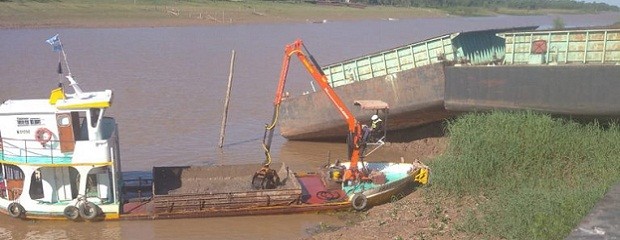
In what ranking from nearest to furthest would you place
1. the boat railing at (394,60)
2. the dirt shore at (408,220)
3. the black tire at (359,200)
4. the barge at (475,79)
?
1. the dirt shore at (408,220)
2. the black tire at (359,200)
3. the barge at (475,79)
4. the boat railing at (394,60)

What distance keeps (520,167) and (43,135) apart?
8.68 m

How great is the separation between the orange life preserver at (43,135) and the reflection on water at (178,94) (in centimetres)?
165

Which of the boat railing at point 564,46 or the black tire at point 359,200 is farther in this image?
the boat railing at point 564,46

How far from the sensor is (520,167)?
12.0 metres

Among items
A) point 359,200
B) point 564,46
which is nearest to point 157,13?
point 564,46

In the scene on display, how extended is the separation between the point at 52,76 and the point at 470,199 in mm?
22650

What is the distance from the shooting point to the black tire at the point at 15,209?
12.3 metres

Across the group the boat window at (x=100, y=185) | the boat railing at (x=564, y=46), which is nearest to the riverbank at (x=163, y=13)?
the boat window at (x=100, y=185)

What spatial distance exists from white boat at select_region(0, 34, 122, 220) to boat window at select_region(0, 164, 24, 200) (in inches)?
0.7

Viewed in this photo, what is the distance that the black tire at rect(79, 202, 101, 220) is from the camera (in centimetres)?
1227

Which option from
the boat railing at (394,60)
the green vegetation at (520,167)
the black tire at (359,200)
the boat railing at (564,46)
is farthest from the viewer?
the boat railing at (394,60)

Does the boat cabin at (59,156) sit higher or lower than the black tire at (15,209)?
higher

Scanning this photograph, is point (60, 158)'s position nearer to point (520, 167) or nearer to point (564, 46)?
point (520, 167)

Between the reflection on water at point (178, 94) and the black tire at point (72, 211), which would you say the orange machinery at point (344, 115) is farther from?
the black tire at point (72, 211)
